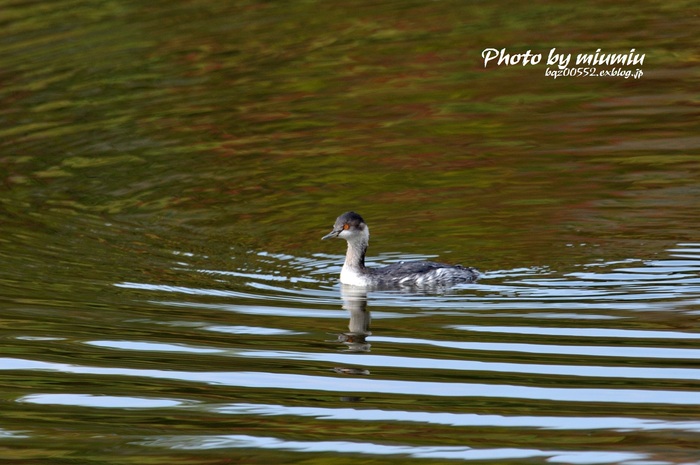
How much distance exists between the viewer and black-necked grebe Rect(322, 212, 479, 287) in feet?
37.2

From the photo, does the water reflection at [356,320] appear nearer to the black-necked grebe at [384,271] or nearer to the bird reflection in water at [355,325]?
the bird reflection in water at [355,325]

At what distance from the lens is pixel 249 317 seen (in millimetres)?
9805

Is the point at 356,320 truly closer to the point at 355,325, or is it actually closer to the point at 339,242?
the point at 355,325

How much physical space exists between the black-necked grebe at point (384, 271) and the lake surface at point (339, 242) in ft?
0.79

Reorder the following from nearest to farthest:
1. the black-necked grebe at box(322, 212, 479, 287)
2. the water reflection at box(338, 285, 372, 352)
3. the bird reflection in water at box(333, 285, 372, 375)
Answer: the bird reflection in water at box(333, 285, 372, 375), the water reflection at box(338, 285, 372, 352), the black-necked grebe at box(322, 212, 479, 287)

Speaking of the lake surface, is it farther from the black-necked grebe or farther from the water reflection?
the black-necked grebe

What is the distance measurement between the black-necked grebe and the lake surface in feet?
0.79

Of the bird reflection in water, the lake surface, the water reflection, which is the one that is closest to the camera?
the lake surface

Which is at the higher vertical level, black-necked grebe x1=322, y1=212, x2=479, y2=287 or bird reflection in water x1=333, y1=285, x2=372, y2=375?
black-necked grebe x1=322, y1=212, x2=479, y2=287

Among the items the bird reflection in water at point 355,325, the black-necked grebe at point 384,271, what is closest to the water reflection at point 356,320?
the bird reflection in water at point 355,325

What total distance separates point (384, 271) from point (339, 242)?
2.22 metres

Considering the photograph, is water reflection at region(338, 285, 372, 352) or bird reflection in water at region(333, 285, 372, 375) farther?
water reflection at region(338, 285, 372, 352)

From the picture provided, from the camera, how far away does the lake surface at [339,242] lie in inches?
266

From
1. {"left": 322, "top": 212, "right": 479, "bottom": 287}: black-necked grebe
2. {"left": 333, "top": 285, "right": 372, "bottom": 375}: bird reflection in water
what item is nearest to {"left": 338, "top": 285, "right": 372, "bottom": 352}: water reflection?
{"left": 333, "top": 285, "right": 372, "bottom": 375}: bird reflection in water
